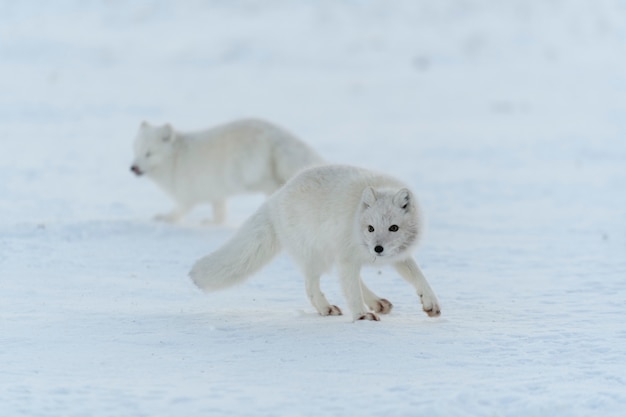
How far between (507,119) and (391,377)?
606 inches

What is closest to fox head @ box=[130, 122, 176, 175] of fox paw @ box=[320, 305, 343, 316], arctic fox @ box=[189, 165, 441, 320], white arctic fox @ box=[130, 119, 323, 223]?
white arctic fox @ box=[130, 119, 323, 223]

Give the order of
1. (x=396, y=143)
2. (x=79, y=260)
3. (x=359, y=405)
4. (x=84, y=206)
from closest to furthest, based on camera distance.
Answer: (x=359, y=405)
(x=79, y=260)
(x=84, y=206)
(x=396, y=143)

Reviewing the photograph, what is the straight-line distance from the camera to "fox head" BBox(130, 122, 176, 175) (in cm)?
894

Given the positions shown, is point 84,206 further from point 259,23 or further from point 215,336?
point 259,23

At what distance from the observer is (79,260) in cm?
679

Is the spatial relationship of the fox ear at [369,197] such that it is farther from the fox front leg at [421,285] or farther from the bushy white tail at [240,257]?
the bushy white tail at [240,257]

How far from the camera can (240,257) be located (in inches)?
217

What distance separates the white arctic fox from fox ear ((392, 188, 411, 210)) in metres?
3.14

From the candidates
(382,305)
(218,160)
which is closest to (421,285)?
(382,305)

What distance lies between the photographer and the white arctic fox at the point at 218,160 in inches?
333

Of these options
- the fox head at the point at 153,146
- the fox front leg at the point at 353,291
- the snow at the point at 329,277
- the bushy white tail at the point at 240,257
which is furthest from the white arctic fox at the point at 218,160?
the fox front leg at the point at 353,291

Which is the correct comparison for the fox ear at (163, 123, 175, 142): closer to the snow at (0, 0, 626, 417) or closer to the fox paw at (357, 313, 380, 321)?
the snow at (0, 0, 626, 417)

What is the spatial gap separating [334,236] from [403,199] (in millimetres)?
442

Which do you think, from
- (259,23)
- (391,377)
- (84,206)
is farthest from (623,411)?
(259,23)
